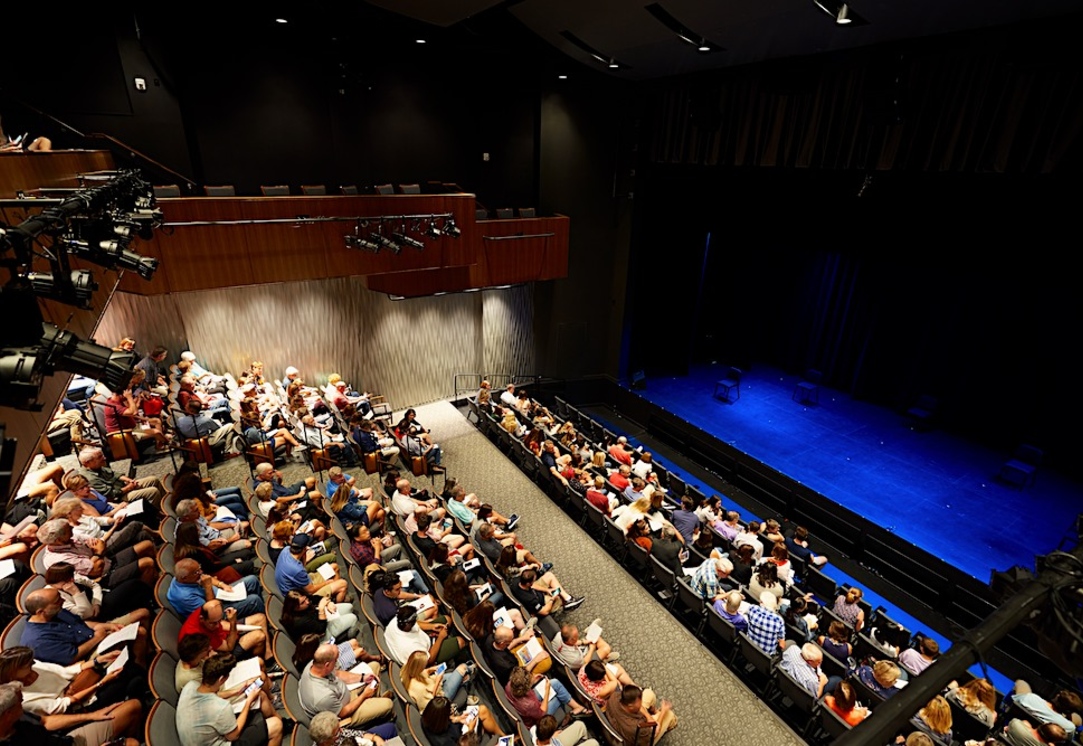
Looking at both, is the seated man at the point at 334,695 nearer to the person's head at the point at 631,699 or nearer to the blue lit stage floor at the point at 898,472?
the person's head at the point at 631,699

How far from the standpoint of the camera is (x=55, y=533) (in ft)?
13.4

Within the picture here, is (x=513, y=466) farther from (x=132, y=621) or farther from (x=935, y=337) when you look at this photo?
(x=935, y=337)

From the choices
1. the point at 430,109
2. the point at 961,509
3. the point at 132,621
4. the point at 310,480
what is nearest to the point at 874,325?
the point at 961,509

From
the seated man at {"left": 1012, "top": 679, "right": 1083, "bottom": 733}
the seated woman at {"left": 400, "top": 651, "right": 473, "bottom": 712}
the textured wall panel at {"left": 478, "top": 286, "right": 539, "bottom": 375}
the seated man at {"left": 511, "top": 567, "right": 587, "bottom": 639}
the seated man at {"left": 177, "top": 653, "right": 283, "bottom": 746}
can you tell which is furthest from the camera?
the textured wall panel at {"left": 478, "top": 286, "right": 539, "bottom": 375}

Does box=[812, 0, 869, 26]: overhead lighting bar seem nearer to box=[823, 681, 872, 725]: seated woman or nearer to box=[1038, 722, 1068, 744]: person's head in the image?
box=[823, 681, 872, 725]: seated woman

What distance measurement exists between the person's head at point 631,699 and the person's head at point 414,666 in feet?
4.76

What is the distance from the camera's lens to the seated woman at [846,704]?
13.8ft

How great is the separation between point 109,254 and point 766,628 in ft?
19.4

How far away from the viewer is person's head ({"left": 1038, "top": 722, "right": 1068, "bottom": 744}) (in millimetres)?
4094

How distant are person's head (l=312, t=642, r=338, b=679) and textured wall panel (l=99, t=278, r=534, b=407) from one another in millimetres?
6987

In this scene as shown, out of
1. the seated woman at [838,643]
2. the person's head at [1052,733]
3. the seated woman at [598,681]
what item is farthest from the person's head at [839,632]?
the seated woman at [598,681]

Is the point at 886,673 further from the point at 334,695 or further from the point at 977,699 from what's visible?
the point at 334,695

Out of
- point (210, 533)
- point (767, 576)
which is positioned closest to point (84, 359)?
point (210, 533)

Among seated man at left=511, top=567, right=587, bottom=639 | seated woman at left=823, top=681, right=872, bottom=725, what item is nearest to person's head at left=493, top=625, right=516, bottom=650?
seated man at left=511, top=567, right=587, bottom=639
